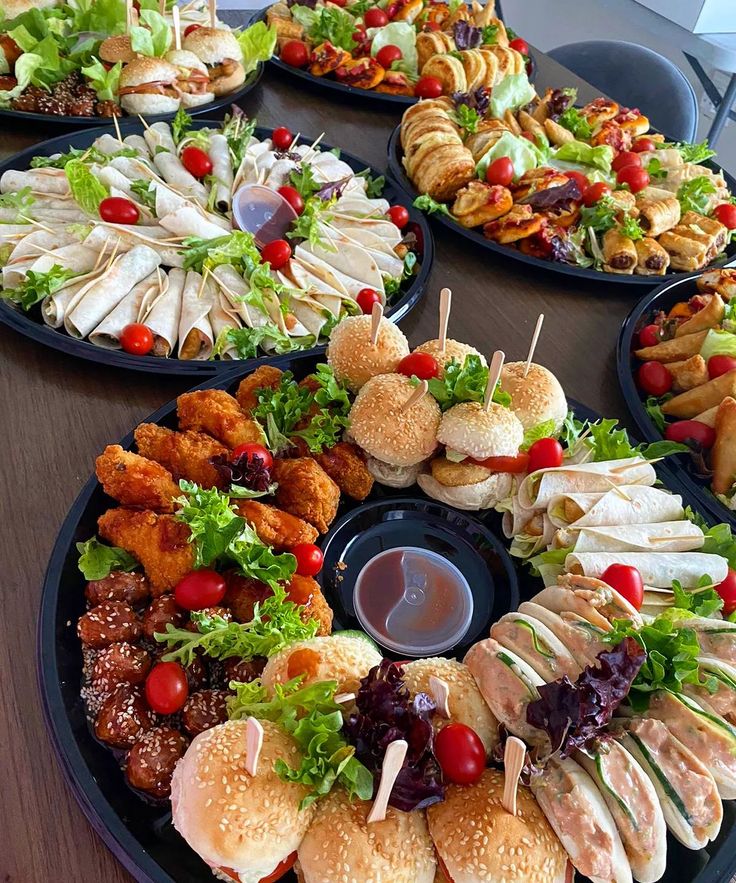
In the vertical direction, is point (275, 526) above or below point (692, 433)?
below

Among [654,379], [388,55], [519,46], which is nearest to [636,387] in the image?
[654,379]

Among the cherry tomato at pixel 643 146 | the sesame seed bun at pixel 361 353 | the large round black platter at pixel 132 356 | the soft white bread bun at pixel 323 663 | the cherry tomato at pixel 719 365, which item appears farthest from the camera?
the cherry tomato at pixel 643 146

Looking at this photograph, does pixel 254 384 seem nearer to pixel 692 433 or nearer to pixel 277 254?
pixel 277 254

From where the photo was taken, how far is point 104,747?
160 cm

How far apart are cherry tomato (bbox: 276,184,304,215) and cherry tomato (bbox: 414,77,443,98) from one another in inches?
59.0

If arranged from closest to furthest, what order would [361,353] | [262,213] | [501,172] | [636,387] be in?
[361,353] < [636,387] < [262,213] < [501,172]

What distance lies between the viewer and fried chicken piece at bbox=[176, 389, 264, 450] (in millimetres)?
2168

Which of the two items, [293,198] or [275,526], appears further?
[293,198]

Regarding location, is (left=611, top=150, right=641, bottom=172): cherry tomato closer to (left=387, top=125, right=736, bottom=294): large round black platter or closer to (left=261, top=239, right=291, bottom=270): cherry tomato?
(left=387, top=125, right=736, bottom=294): large round black platter

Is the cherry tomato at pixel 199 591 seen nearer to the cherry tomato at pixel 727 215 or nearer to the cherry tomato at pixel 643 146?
the cherry tomato at pixel 727 215

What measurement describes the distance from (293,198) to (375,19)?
229 centimetres

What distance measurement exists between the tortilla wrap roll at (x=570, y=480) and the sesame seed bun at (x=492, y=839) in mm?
896

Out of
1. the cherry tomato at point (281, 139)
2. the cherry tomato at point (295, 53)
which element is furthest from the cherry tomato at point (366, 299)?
the cherry tomato at point (295, 53)

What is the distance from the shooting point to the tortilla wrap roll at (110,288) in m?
2.54
